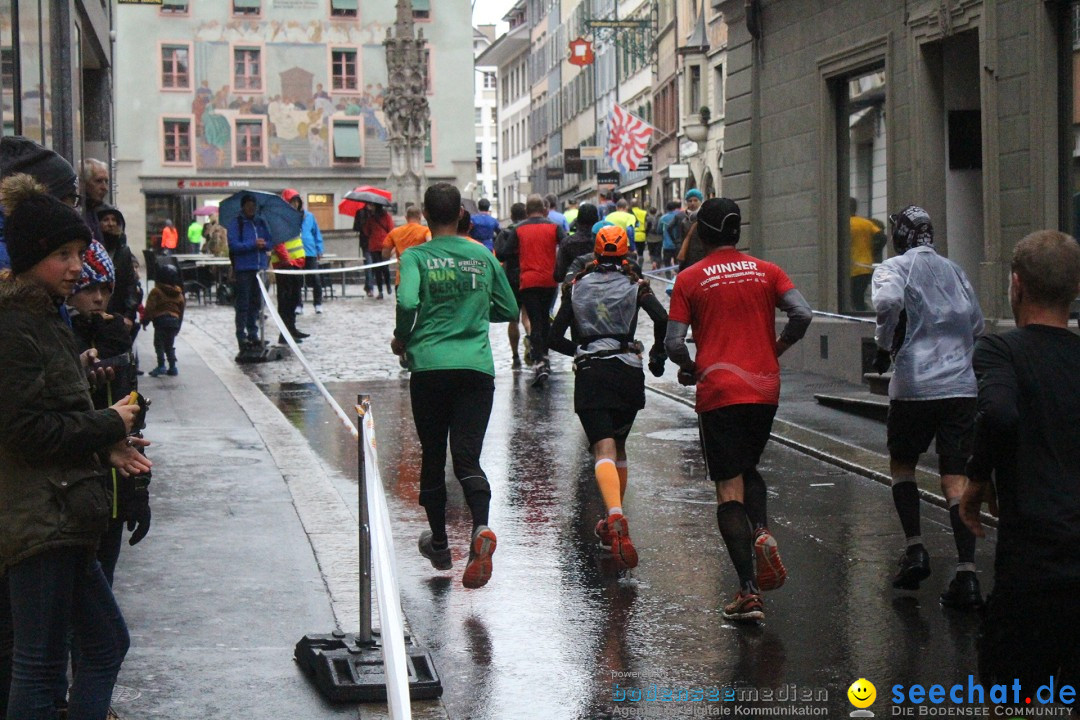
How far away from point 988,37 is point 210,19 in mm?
57639

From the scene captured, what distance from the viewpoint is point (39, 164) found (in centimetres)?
632

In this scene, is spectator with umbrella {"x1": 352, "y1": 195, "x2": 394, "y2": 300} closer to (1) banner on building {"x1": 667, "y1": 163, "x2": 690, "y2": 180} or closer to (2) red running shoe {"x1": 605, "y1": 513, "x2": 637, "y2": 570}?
(1) banner on building {"x1": 667, "y1": 163, "x2": 690, "y2": 180}

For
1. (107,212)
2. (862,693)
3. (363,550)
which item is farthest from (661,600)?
(107,212)

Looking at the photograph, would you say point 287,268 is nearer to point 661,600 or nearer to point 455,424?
point 455,424

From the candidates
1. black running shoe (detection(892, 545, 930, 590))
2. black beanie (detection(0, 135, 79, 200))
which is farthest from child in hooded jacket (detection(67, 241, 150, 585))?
black running shoe (detection(892, 545, 930, 590))

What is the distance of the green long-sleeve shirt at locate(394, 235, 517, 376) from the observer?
7812 millimetres

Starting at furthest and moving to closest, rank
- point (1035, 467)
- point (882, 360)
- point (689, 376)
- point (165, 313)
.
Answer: point (165, 313), point (882, 360), point (689, 376), point (1035, 467)

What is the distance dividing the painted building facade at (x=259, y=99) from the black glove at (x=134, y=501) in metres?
61.2

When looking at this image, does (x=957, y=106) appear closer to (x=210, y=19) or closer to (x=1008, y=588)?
(x=1008, y=588)

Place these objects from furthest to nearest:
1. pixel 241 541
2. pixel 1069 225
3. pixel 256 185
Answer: pixel 256 185
pixel 1069 225
pixel 241 541

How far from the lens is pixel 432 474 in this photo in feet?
26.5

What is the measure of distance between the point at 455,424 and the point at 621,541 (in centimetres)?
100

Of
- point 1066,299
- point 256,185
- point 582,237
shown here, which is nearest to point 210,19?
point 256,185

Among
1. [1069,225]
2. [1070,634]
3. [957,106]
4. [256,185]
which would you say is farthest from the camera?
[256,185]
